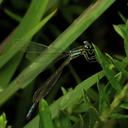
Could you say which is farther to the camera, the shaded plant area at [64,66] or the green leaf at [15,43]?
the green leaf at [15,43]

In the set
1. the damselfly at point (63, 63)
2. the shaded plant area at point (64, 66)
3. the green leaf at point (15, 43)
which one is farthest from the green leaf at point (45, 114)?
the green leaf at point (15, 43)

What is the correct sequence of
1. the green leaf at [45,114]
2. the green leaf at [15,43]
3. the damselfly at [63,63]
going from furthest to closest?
the green leaf at [15,43] → the damselfly at [63,63] → the green leaf at [45,114]

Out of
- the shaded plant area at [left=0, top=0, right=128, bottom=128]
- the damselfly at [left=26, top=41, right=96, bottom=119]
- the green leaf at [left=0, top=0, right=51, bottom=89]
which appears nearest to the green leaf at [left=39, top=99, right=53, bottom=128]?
the shaded plant area at [left=0, top=0, right=128, bottom=128]

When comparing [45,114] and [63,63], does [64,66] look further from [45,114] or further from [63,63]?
[45,114]

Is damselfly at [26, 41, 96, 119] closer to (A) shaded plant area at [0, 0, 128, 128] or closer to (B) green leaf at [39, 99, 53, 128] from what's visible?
(A) shaded plant area at [0, 0, 128, 128]

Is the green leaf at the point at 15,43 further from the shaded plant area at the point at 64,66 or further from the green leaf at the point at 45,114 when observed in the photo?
the green leaf at the point at 45,114

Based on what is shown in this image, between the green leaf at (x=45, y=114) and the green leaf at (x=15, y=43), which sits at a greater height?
the green leaf at (x=15, y=43)

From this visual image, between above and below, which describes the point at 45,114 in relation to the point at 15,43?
below

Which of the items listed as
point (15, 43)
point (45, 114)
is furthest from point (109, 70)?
point (15, 43)
